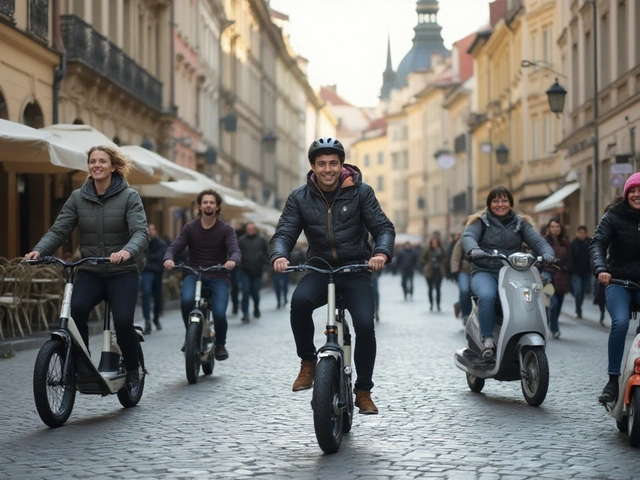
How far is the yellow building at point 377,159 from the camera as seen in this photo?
148113mm

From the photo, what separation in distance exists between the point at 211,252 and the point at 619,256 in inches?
208

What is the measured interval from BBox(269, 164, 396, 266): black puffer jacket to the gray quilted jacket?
287 centimetres

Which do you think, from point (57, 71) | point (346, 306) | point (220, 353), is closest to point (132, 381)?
point (346, 306)

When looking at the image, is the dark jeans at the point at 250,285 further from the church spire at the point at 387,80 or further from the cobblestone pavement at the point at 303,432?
the church spire at the point at 387,80

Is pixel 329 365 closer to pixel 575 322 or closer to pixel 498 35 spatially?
pixel 575 322

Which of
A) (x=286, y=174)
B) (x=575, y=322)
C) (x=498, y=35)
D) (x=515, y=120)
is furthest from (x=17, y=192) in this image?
(x=286, y=174)

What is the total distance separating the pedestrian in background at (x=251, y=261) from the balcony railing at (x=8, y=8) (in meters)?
5.92

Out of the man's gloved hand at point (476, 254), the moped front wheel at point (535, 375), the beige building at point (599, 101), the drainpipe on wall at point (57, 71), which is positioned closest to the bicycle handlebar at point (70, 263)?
the man's gloved hand at point (476, 254)

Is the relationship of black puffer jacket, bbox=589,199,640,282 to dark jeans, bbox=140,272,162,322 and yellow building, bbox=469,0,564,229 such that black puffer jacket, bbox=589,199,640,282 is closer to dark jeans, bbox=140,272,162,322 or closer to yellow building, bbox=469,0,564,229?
dark jeans, bbox=140,272,162,322

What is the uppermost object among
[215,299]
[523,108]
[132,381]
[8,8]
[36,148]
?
[523,108]

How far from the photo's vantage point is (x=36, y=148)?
17.5 m

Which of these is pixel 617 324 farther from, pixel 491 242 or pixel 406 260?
pixel 406 260

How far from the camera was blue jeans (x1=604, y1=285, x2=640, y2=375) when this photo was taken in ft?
30.5

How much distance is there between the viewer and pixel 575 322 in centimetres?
2403
